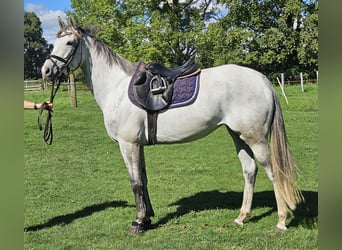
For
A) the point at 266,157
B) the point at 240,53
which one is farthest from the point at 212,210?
the point at 240,53

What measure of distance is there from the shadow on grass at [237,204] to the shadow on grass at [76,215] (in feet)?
2.48

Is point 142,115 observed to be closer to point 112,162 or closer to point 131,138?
point 131,138

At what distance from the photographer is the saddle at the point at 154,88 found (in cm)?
329

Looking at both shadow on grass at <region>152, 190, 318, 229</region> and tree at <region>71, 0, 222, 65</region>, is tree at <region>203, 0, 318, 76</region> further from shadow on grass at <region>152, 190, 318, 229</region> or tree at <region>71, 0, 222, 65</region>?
shadow on grass at <region>152, 190, 318, 229</region>

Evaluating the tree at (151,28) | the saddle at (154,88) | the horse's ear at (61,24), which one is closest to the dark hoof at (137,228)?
the saddle at (154,88)

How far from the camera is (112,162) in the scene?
6820 mm

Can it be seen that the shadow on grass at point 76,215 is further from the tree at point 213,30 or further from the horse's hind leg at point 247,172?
the tree at point 213,30

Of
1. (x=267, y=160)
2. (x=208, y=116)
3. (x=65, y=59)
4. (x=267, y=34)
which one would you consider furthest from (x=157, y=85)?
(x=267, y=34)

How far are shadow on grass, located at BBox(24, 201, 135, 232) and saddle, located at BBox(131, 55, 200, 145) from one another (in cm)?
136

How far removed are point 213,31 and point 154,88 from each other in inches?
559

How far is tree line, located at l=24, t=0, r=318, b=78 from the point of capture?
1265 cm

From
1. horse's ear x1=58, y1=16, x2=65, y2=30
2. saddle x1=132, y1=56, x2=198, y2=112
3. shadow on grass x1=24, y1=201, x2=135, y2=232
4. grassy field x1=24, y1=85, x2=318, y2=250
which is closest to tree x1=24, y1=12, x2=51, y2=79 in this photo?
grassy field x1=24, y1=85, x2=318, y2=250

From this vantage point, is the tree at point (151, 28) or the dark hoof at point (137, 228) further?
the tree at point (151, 28)
